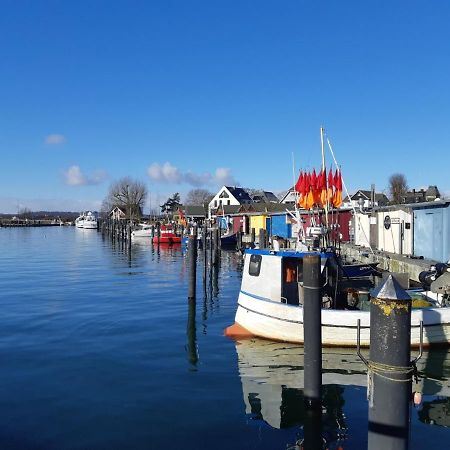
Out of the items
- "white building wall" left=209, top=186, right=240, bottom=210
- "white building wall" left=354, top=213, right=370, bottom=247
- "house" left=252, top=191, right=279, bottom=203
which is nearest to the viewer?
"white building wall" left=354, top=213, right=370, bottom=247

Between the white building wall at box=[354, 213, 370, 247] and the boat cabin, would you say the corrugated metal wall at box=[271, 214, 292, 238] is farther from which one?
the boat cabin

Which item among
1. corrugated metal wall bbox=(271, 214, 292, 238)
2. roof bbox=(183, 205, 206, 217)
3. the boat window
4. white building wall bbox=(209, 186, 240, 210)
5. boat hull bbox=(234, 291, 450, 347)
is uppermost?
white building wall bbox=(209, 186, 240, 210)

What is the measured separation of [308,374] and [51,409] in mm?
5618

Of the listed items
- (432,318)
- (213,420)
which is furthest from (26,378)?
(432,318)

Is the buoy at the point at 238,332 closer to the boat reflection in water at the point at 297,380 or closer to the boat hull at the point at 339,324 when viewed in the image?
the boat reflection in water at the point at 297,380

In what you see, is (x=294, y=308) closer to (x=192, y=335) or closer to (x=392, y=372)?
(x=192, y=335)

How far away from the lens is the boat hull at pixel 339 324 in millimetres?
13375

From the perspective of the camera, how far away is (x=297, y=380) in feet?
39.3

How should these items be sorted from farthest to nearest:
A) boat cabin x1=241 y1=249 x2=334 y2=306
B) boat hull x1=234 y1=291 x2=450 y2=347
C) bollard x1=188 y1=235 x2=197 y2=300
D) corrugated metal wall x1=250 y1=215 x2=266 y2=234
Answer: corrugated metal wall x1=250 y1=215 x2=266 y2=234 < bollard x1=188 y1=235 x2=197 y2=300 < boat cabin x1=241 y1=249 x2=334 y2=306 < boat hull x1=234 y1=291 x2=450 y2=347

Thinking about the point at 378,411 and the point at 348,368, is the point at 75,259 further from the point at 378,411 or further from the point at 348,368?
the point at 378,411

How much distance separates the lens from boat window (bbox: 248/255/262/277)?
15.6 m

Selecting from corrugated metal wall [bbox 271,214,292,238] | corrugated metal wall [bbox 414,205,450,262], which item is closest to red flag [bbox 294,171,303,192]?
corrugated metal wall [bbox 414,205,450,262]

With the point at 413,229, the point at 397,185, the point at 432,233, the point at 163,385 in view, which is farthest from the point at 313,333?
the point at 397,185

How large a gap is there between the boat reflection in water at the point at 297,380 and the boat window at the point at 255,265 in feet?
7.11
